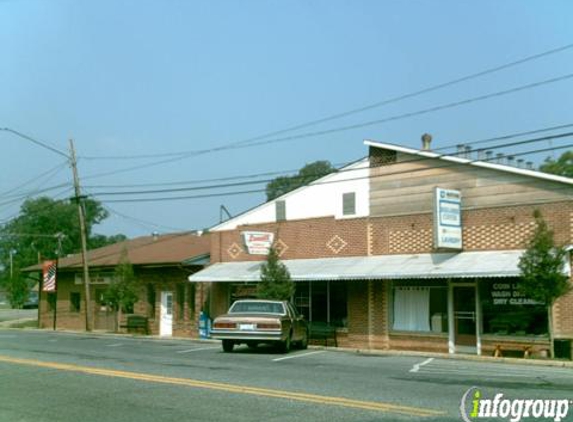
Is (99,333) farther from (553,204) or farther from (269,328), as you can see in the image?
(553,204)

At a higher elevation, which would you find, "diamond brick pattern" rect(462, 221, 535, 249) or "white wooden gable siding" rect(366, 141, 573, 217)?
"white wooden gable siding" rect(366, 141, 573, 217)

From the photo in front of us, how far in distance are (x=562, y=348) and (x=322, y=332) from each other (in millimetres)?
8872

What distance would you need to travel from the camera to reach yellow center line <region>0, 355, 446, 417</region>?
32.8 ft

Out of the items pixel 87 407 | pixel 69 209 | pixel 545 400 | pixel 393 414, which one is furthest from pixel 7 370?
pixel 69 209

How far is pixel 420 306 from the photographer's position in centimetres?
2456

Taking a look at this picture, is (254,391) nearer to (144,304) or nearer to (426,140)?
(426,140)

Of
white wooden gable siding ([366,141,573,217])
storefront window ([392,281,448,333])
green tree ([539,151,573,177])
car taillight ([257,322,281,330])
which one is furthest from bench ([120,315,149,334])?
green tree ([539,151,573,177])

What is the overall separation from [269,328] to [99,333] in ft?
56.3

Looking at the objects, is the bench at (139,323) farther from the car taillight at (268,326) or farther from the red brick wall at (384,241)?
the car taillight at (268,326)

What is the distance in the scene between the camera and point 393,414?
962 cm

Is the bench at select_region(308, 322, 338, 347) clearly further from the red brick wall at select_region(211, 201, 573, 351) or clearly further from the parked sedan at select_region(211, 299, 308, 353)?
the parked sedan at select_region(211, 299, 308, 353)

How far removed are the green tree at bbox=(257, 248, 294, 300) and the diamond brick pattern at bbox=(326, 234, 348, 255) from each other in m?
1.96

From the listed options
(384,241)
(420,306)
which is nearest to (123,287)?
(384,241)

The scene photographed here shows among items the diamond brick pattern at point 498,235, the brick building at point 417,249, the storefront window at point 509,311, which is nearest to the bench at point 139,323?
the brick building at point 417,249
